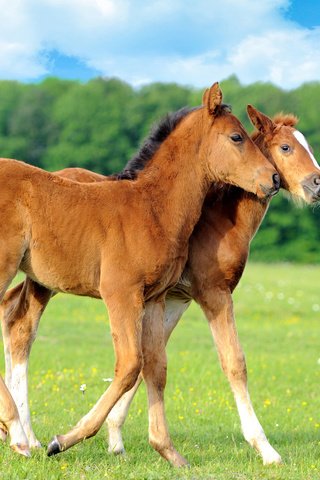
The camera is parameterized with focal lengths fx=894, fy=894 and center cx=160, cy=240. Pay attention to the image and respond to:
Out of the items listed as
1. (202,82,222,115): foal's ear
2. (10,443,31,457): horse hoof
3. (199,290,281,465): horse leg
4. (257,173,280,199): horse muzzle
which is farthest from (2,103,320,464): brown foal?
(10,443,31,457): horse hoof

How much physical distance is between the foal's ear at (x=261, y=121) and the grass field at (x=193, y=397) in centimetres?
274

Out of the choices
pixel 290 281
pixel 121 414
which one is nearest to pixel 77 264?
pixel 121 414

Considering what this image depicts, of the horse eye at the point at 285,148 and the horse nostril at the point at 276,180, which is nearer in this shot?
the horse nostril at the point at 276,180

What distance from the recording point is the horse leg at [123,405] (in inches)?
284

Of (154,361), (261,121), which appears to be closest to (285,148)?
(261,121)

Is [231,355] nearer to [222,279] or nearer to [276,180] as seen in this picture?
[222,279]

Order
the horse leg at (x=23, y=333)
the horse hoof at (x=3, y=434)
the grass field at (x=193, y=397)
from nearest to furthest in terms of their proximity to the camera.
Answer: the grass field at (x=193, y=397) → the horse hoof at (x=3, y=434) → the horse leg at (x=23, y=333)

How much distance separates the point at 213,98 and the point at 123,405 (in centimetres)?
261

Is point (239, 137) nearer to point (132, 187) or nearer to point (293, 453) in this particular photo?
point (132, 187)

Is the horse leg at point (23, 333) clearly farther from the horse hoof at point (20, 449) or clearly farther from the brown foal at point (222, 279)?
the horse hoof at point (20, 449)

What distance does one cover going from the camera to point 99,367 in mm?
14414

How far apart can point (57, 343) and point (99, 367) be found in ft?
11.6

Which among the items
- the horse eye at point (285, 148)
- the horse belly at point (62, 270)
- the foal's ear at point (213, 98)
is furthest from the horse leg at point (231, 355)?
the foal's ear at point (213, 98)

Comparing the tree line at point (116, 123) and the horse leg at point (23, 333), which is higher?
the horse leg at point (23, 333)
